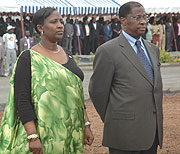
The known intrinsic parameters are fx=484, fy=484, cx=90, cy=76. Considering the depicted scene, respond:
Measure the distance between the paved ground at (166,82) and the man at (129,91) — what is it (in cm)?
704

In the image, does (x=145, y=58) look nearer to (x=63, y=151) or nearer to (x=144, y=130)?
(x=144, y=130)

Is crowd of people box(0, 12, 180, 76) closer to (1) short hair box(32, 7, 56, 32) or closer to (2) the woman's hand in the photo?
(1) short hair box(32, 7, 56, 32)

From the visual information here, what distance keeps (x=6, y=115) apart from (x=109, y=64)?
92 centimetres

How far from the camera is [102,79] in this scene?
13.0ft

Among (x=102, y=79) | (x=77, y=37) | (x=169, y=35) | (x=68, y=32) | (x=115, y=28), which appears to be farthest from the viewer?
(x=169, y=35)

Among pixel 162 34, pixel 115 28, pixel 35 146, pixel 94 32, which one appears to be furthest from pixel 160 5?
pixel 35 146

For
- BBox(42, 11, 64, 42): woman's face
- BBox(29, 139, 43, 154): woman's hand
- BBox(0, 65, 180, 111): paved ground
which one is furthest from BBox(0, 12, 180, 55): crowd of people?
BBox(29, 139, 43, 154): woman's hand

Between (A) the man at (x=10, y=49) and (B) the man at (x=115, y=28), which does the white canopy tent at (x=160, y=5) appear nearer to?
(B) the man at (x=115, y=28)

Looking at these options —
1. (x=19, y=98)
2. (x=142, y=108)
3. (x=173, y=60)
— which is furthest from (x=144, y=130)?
(x=173, y=60)

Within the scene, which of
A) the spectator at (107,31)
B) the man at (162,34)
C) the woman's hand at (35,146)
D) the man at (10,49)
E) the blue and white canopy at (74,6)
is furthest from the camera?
the man at (162,34)

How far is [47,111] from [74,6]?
19.5 meters

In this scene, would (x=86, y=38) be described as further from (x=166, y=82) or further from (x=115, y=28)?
(x=166, y=82)

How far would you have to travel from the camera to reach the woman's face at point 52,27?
12.7 feet

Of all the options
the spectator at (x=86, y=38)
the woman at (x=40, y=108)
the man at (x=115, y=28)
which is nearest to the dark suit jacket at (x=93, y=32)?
the spectator at (x=86, y=38)
